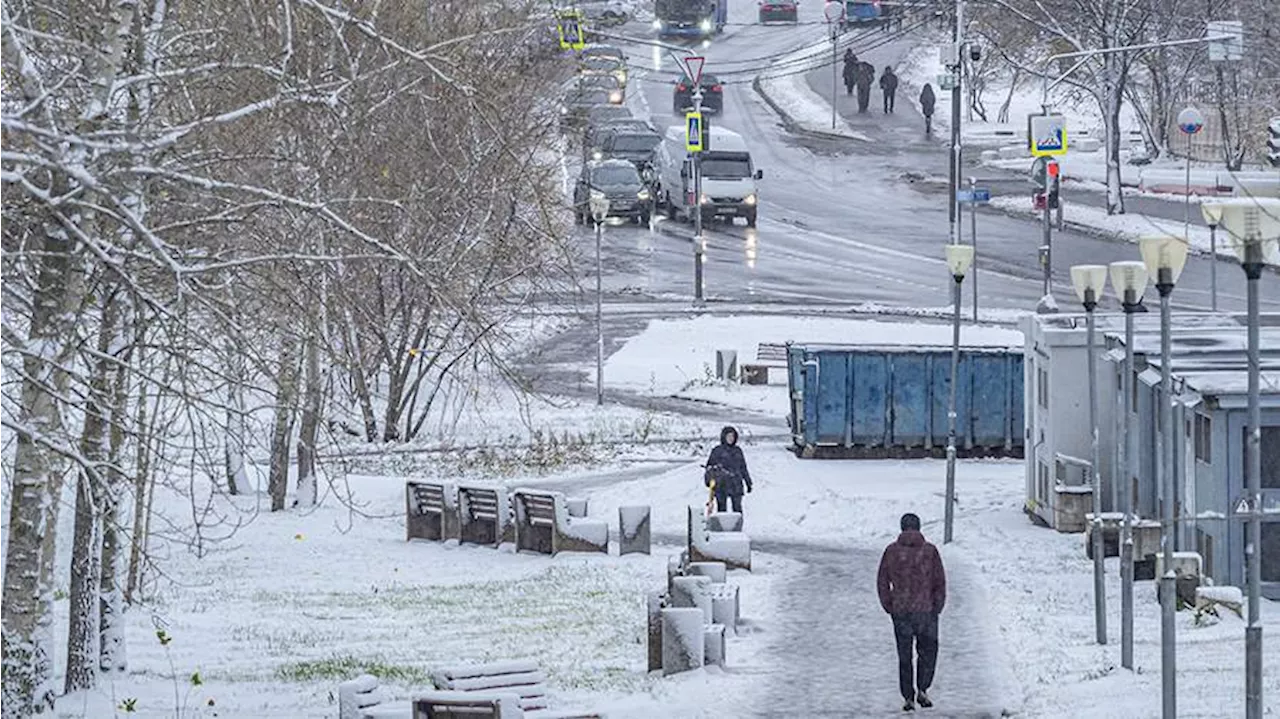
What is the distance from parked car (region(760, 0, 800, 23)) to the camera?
96.1 m

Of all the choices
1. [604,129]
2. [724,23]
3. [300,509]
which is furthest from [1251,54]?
[300,509]

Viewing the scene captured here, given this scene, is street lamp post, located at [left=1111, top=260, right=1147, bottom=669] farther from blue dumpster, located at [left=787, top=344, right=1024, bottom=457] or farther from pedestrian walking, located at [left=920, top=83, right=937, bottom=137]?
pedestrian walking, located at [left=920, top=83, right=937, bottom=137]

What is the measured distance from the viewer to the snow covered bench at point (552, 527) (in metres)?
26.8

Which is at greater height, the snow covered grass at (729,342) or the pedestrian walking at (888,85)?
the pedestrian walking at (888,85)

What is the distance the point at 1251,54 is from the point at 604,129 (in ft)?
62.2

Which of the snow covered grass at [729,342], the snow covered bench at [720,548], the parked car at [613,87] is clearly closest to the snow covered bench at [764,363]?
the snow covered grass at [729,342]

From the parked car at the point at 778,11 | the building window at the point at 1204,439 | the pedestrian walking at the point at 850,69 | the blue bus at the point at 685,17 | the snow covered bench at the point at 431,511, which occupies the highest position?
the parked car at the point at 778,11

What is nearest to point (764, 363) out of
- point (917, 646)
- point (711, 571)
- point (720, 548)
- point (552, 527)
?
point (552, 527)

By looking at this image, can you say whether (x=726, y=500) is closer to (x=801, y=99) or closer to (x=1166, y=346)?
(x=1166, y=346)

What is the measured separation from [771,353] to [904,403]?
33.4ft

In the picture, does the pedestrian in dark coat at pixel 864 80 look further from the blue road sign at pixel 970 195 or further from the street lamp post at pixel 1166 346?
the street lamp post at pixel 1166 346

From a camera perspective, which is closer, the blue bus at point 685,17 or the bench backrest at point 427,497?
the bench backrest at point 427,497

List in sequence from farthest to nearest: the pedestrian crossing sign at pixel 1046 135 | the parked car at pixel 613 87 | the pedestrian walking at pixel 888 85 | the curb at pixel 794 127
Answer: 1. the pedestrian walking at pixel 888 85
2. the curb at pixel 794 127
3. the parked car at pixel 613 87
4. the pedestrian crossing sign at pixel 1046 135

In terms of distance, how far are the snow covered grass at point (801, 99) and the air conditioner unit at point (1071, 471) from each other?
50566 millimetres
